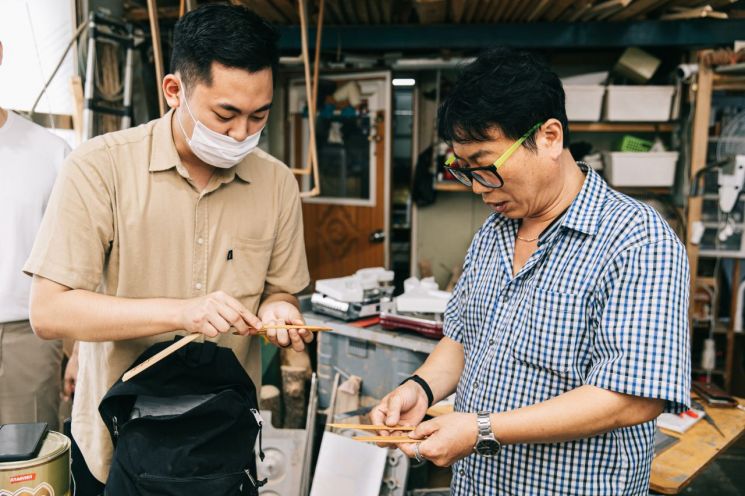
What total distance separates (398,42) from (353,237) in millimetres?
2129

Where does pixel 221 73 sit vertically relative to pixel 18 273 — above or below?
above

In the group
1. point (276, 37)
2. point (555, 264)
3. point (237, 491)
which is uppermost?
point (276, 37)

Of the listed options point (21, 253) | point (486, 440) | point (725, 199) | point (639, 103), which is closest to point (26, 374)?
point (21, 253)

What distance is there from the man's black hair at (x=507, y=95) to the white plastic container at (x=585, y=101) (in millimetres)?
3941

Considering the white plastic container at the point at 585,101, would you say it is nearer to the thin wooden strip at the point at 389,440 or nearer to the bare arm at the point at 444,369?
the bare arm at the point at 444,369

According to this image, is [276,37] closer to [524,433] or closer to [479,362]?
[479,362]

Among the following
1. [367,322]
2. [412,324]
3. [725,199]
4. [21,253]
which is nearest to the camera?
[21,253]

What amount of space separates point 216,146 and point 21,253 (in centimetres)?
140

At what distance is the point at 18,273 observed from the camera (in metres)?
2.53

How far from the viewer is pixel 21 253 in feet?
8.34

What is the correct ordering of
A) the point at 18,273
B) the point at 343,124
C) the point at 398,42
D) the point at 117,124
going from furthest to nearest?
the point at 343,124 < the point at 398,42 < the point at 117,124 < the point at 18,273

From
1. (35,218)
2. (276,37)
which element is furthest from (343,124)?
(276,37)

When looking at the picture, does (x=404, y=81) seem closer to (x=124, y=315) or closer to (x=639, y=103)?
(x=639, y=103)

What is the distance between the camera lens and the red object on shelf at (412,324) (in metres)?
3.14
